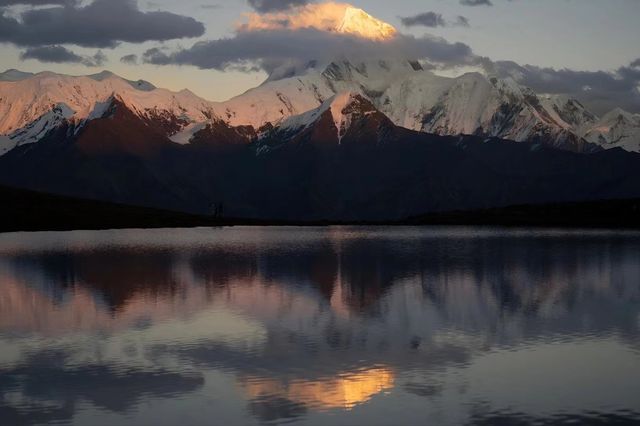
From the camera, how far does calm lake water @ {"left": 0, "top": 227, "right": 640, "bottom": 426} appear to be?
40812 mm

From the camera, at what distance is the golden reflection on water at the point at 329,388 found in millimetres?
41750

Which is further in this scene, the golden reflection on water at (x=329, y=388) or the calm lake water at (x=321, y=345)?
the golden reflection on water at (x=329, y=388)

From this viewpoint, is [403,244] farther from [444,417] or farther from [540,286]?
[444,417]

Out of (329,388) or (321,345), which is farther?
(321,345)

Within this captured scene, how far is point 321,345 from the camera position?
5534 centimetres

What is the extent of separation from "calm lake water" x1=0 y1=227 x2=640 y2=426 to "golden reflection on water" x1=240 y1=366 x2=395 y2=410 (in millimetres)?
92

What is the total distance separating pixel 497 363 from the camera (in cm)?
4962

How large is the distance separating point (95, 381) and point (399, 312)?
90.3ft

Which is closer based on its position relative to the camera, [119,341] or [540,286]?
[119,341]

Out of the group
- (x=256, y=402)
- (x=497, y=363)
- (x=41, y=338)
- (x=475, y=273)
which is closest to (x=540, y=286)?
(x=475, y=273)

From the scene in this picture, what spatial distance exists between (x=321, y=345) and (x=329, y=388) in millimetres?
11261

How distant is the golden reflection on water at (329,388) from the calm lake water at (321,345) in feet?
0.30

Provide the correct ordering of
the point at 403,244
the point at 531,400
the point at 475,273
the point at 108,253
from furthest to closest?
the point at 403,244
the point at 108,253
the point at 475,273
the point at 531,400

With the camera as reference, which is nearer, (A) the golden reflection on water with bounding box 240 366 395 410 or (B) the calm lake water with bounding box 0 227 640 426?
(B) the calm lake water with bounding box 0 227 640 426
